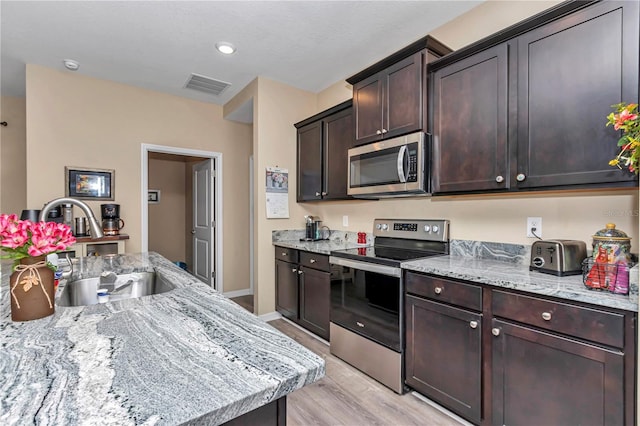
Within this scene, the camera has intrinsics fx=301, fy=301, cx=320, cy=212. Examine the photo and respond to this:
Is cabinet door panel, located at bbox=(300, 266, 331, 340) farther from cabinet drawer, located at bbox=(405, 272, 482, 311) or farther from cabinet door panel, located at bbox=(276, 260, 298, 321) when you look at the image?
cabinet drawer, located at bbox=(405, 272, 482, 311)

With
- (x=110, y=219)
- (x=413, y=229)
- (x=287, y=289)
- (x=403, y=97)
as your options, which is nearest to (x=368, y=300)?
(x=413, y=229)

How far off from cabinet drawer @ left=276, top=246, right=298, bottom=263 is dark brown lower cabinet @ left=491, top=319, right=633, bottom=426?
6.39ft

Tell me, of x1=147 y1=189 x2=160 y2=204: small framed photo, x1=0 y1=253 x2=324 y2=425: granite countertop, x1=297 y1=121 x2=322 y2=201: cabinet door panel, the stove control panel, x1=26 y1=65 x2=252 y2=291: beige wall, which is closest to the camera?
x1=0 y1=253 x2=324 y2=425: granite countertop

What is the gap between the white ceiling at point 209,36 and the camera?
221 cm

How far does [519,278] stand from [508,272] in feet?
0.50

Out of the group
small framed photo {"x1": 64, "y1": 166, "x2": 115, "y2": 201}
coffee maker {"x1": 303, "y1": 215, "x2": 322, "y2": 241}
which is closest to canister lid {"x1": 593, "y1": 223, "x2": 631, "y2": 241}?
coffee maker {"x1": 303, "y1": 215, "x2": 322, "y2": 241}

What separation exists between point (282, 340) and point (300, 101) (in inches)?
132

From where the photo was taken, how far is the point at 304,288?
2979 mm

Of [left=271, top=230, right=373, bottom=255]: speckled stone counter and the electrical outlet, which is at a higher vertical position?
the electrical outlet

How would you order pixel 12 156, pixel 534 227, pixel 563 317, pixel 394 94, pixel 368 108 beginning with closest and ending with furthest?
1. pixel 563 317
2. pixel 534 227
3. pixel 394 94
4. pixel 368 108
5. pixel 12 156

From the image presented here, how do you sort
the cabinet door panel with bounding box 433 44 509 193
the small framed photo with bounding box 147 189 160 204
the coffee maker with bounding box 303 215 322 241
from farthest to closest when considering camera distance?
the small framed photo with bounding box 147 189 160 204
the coffee maker with bounding box 303 215 322 241
the cabinet door panel with bounding box 433 44 509 193

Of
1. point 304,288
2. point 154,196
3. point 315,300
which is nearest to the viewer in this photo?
point 315,300

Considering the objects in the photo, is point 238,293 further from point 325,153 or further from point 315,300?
point 325,153

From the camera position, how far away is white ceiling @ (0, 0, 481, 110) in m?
2.21
